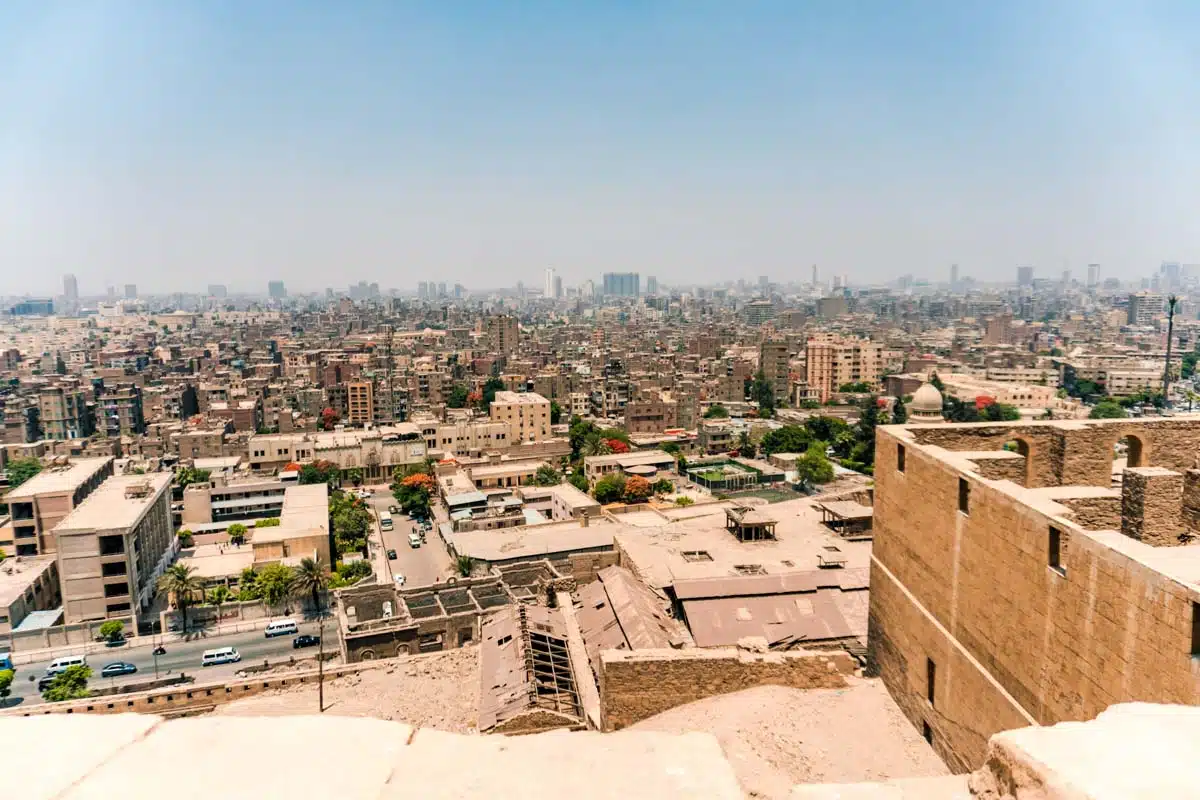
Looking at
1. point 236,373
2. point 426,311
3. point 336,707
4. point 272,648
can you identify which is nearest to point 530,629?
point 336,707

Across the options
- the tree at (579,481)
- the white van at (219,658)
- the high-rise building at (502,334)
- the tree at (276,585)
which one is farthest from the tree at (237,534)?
the high-rise building at (502,334)

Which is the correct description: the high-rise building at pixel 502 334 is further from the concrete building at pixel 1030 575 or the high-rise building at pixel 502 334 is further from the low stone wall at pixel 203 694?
the concrete building at pixel 1030 575

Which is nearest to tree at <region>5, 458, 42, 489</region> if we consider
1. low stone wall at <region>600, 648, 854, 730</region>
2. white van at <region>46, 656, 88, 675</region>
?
white van at <region>46, 656, 88, 675</region>

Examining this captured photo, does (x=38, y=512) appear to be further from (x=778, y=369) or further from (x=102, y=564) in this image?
(x=778, y=369)

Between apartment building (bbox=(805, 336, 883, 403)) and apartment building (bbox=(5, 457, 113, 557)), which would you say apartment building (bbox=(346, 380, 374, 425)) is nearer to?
apartment building (bbox=(5, 457, 113, 557))

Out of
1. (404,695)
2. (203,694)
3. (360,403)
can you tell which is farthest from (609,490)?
(360,403)

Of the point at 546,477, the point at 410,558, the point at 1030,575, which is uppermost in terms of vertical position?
the point at 1030,575

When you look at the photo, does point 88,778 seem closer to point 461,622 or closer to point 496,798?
point 496,798
